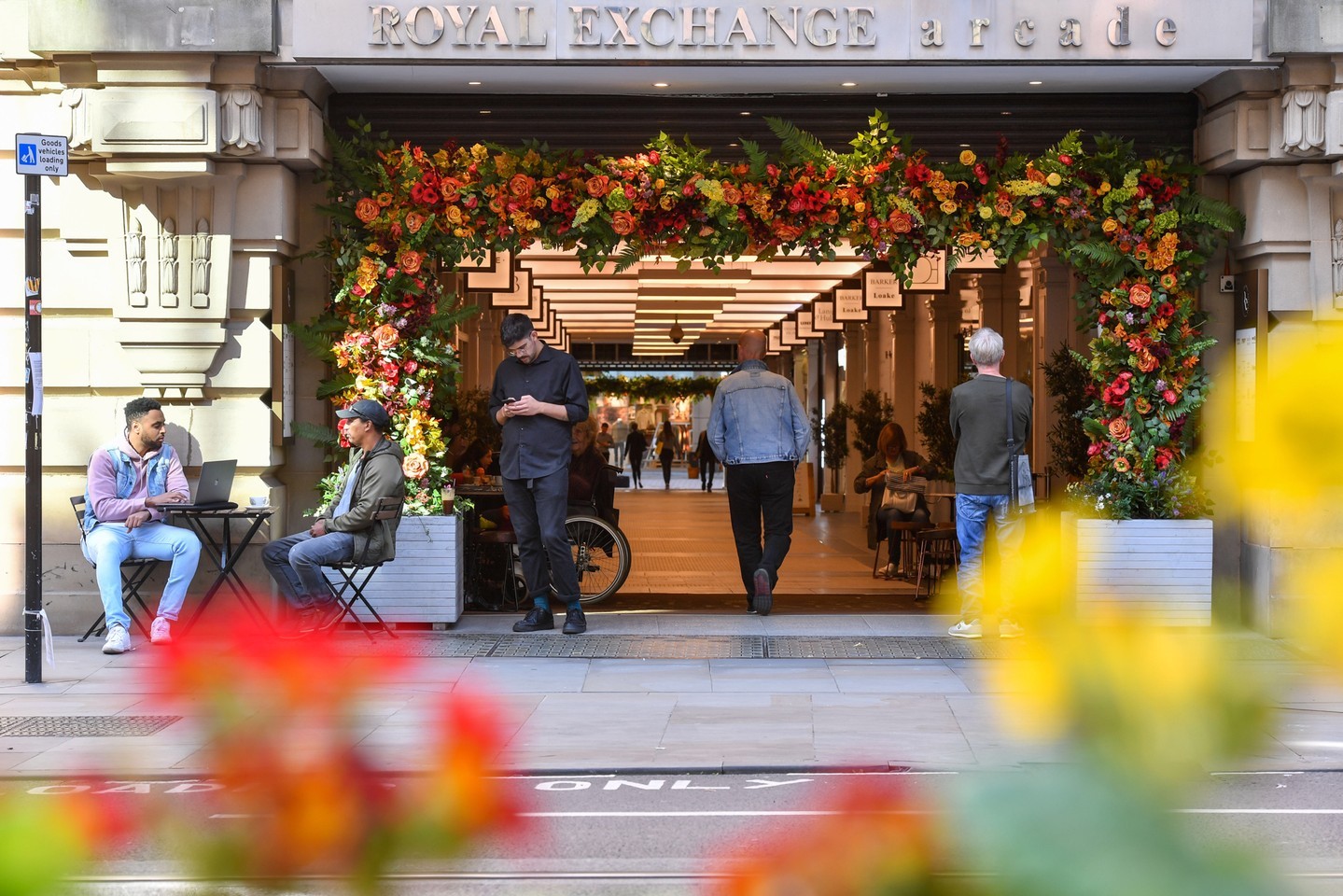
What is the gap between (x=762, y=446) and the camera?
1059cm

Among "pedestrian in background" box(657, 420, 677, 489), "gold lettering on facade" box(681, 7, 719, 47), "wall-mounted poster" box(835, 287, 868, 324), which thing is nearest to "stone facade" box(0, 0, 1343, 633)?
"gold lettering on facade" box(681, 7, 719, 47)

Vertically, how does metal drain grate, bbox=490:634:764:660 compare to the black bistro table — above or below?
below

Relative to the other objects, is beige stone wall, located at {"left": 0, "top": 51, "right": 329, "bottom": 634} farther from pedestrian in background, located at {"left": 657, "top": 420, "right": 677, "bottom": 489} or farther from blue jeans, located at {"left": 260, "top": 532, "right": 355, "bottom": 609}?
pedestrian in background, located at {"left": 657, "top": 420, "right": 677, "bottom": 489}

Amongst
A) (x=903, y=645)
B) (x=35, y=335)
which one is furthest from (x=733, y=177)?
(x=35, y=335)

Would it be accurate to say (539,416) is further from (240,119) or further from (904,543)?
(904,543)

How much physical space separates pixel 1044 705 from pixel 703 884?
307mm

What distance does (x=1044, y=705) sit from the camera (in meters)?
0.67

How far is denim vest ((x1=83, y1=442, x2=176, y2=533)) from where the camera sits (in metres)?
9.41

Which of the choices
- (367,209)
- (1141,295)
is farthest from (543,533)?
(1141,295)

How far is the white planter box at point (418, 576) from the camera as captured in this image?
32.7 ft

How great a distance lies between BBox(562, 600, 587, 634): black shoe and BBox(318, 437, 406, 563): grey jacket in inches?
44.3

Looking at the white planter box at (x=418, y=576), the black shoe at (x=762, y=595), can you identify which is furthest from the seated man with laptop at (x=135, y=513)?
the black shoe at (x=762, y=595)

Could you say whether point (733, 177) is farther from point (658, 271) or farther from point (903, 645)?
point (658, 271)

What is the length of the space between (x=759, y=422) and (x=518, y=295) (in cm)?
701
